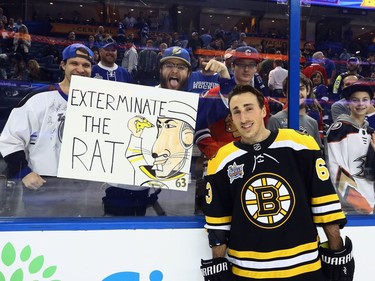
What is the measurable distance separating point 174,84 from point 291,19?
2.21 feet

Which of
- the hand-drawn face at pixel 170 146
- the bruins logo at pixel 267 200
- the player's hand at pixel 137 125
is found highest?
the player's hand at pixel 137 125

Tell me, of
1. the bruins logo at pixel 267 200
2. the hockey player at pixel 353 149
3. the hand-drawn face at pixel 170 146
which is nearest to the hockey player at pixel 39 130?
the hand-drawn face at pixel 170 146

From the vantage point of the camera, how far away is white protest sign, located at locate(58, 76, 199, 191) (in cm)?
199

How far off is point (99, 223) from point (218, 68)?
97cm

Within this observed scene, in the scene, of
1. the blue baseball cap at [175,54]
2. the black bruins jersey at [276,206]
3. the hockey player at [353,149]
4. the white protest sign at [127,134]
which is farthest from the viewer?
the hockey player at [353,149]

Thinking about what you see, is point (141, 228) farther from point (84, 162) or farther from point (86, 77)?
point (86, 77)

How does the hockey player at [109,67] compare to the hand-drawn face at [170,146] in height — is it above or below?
above

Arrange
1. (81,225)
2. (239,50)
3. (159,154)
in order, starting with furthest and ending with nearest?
(239,50) → (159,154) → (81,225)

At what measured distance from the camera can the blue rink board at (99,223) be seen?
1892 mm

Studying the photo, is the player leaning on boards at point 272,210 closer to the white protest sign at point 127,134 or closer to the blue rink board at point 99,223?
the blue rink board at point 99,223

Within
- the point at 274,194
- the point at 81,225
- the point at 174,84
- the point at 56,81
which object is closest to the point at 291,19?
the point at 174,84

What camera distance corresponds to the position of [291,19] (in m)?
2.15

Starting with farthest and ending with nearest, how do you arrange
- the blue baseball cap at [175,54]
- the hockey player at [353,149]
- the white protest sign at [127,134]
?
the hockey player at [353,149] < the blue baseball cap at [175,54] < the white protest sign at [127,134]

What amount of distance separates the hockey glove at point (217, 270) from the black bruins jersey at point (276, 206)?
52 mm
